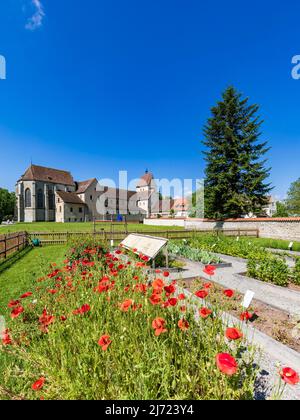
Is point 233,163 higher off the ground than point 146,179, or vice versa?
point 146,179

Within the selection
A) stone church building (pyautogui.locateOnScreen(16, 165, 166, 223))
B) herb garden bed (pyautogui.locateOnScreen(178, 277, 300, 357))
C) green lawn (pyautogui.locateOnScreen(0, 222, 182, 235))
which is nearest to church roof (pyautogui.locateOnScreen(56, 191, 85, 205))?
stone church building (pyautogui.locateOnScreen(16, 165, 166, 223))

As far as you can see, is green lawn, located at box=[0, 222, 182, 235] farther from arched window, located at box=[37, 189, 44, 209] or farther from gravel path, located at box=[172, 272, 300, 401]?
arched window, located at box=[37, 189, 44, 209]

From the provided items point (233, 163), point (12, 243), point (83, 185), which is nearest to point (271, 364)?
point (12, 243)

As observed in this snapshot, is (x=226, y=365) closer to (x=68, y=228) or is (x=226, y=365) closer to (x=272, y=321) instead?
(x=272, y=321)

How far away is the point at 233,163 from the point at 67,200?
3877cm

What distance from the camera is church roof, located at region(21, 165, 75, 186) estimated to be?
4806cm

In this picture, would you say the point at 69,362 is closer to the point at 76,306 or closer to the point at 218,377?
the point at 76,306

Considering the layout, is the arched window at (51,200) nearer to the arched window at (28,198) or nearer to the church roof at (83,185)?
the arched window at (28,198)

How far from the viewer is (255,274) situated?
607 centimetres

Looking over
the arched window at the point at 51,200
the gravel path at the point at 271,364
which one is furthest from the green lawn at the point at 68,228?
the arched window at the point at 51,200

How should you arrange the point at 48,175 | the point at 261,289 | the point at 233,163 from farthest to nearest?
Answer: 1. the point at 48,175
2. the point at 233,163
3. the point at 261,289

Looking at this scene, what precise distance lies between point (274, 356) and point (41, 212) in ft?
174

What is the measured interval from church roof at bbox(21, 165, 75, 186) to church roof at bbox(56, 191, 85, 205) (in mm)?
4476

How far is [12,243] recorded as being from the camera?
36.1 feet
